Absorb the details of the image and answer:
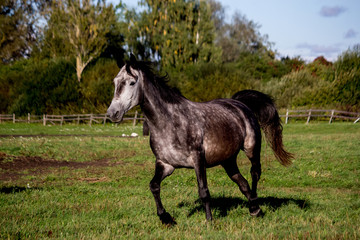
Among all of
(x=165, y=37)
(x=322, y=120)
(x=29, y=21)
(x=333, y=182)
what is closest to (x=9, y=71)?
(x=29, y=21)

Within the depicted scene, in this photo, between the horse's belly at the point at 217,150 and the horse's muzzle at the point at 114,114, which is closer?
the horse's muzzle at the point at 114,114

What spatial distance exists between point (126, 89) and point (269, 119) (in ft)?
14.9

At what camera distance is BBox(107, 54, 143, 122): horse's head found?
6059mm

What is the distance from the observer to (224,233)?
20.1 feet

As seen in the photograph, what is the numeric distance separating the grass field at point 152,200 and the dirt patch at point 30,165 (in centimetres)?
4

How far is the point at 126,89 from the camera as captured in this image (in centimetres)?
623

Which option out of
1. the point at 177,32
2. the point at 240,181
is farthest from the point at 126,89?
the point at 177,32

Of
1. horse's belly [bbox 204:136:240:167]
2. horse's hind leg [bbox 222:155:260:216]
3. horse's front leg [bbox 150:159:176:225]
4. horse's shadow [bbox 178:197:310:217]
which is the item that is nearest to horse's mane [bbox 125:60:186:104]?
horse's belly [bbox 204:136:240:167]

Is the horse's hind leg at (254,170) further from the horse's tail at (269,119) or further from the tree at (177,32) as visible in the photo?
the tree at (177,32)

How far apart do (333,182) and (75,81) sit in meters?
44.0

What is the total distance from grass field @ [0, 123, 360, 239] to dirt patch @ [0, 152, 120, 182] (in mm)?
37

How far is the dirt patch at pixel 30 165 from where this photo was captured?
555 inches

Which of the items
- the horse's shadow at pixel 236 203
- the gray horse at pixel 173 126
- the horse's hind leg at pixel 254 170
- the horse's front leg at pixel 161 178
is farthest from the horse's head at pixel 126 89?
the horse's hind leg at pixel 254 170

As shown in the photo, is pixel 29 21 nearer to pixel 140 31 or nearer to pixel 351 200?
pixel 140 31
